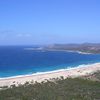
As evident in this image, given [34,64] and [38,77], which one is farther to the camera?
[34,64]

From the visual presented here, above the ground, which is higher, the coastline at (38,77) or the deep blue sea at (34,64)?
the deep blue sea at (34,64)

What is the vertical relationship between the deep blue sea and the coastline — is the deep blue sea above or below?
above

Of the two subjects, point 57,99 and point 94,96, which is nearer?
point 57,99

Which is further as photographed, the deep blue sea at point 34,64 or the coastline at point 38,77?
the deep blue sea at point 34,64

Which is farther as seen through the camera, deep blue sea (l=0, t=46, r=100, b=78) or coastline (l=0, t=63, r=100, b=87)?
deep blue sea (l=0, t=46, r=100, b=78)

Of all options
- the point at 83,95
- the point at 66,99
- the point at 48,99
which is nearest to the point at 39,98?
the point at 48,99

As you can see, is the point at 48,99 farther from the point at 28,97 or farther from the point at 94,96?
the point at 94,96

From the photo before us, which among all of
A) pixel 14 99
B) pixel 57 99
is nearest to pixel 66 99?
pixel 57 99

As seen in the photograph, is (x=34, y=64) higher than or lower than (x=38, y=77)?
higher

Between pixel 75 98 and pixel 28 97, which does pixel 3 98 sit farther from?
pixel 75 98
